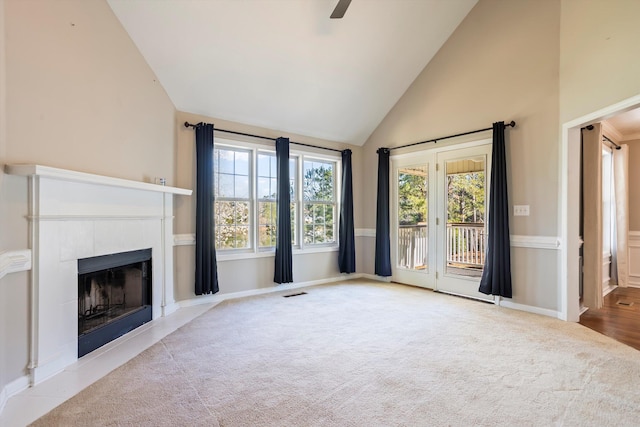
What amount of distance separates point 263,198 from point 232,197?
0.49 metres

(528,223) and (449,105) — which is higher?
(449,105)

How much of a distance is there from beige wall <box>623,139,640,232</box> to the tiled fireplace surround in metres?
7.40

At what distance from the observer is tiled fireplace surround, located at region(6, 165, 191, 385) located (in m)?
2.26

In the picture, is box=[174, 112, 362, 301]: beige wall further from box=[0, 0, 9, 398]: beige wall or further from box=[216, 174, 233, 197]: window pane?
box=[0, 0, 9, 398]: beige wall

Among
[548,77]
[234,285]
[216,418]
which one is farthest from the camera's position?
[234,285]

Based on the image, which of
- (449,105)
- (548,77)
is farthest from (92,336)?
(548,77)

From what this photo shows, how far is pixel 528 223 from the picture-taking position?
3973 millimetres

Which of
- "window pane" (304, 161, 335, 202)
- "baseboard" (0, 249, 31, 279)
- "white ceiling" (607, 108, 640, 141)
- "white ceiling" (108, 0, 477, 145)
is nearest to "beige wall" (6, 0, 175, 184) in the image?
"white ceiling" (108, 0, 477, 145)

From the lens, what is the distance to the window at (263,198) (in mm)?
4625

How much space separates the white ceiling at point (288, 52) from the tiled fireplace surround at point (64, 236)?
1604 mm

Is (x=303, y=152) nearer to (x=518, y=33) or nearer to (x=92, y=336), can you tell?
(x=518, y=33)

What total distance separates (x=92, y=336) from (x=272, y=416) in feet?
6.43

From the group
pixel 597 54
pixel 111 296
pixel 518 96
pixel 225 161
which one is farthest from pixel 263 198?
pixel 597 54

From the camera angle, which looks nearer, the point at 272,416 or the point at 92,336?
the point at 272,416
